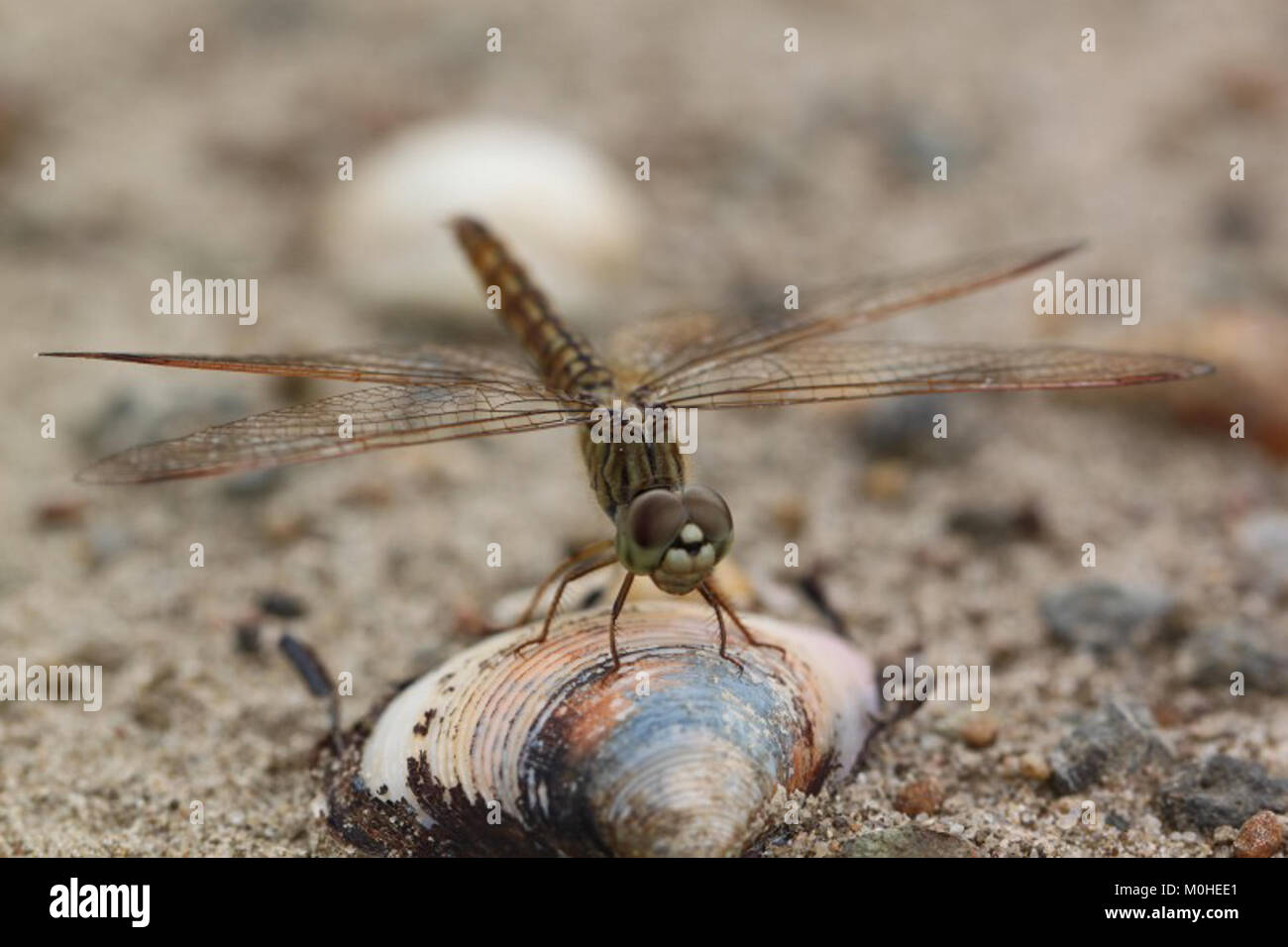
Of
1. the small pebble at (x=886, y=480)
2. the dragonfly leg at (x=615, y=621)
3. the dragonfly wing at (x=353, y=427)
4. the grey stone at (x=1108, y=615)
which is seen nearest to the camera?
the dragonfly leg at (x=615, y=621)

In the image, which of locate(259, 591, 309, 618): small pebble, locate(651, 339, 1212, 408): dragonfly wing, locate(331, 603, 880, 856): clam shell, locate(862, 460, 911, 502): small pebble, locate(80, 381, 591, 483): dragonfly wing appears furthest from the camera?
locate(862, 460, 911, 502): small pebble

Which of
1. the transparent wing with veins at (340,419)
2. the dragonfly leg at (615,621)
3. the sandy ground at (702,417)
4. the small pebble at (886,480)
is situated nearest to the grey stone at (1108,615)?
the sandy ground at (702,417)

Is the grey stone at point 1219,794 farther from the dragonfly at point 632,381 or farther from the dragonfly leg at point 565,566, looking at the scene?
the dragonfly leg at point 565,566

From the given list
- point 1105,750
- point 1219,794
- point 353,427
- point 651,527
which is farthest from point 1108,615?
point 353,427

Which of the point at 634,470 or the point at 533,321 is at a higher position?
the point at 533,321

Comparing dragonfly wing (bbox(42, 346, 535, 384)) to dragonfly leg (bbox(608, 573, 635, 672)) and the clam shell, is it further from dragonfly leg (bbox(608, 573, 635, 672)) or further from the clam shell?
the clam shell

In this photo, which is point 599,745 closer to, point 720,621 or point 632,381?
point 720,621

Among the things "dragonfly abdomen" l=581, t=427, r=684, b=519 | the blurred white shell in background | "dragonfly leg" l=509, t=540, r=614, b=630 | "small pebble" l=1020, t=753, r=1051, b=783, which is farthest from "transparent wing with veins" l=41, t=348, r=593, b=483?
the blurred white shell in background
